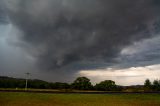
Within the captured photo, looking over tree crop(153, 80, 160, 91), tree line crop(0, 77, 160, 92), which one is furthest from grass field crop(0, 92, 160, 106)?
tree crop(153, 80, 160, 91)

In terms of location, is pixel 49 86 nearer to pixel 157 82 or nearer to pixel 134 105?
pixel 157 82

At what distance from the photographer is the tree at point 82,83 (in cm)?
11170

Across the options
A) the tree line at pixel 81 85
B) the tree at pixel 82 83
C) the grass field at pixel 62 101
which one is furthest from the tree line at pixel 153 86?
the grass field at pixel 62 101

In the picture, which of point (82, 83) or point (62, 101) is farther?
point (82, 83)

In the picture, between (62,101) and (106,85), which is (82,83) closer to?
(106,85)

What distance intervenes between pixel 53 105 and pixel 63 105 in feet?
5.17

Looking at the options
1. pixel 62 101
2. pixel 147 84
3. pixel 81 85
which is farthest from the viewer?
pixel 147 84

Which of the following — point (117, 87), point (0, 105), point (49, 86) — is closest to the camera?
point (0, 105)

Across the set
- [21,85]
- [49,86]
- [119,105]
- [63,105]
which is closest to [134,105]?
[119,105]

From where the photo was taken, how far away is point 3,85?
114 m

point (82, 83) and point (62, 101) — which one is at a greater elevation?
point (82, 83)

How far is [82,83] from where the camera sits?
371 ft

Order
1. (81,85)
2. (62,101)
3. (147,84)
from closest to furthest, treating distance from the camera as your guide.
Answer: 1. (62,101)
2. (81,85)
3. (147,84)

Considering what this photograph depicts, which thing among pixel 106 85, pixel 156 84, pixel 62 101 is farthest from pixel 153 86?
pixel 62 101
